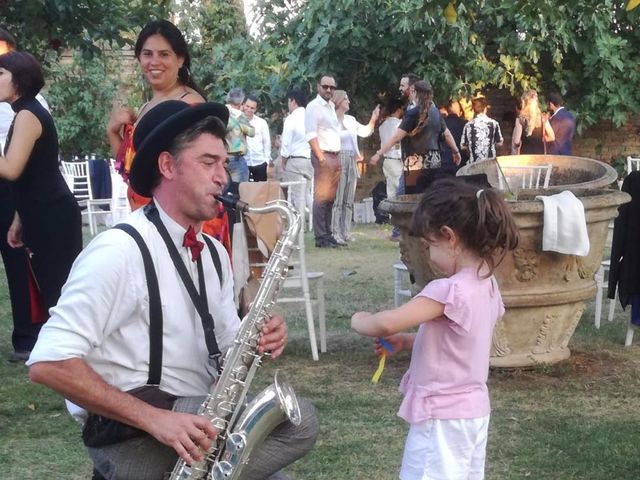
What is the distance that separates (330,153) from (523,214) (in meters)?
7.06

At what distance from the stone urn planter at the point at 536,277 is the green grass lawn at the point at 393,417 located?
19cm

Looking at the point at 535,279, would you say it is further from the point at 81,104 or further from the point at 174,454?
the point at 81,104

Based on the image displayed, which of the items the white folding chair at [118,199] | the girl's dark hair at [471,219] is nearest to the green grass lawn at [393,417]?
the girl's dark hair at [471,219]

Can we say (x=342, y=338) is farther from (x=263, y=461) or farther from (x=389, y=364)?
(x=263, y=461)

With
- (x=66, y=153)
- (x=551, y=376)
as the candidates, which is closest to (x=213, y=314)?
(x=551, y=376)

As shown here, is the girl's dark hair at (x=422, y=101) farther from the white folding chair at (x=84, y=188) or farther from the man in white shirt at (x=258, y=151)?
the white folding chair at (x=84, y=188)

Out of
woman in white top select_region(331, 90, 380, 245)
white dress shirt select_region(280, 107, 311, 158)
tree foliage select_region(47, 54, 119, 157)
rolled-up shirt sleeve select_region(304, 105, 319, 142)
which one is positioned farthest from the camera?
tree foliage select_region(47, 54, 119, 157)

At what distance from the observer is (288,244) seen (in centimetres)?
339

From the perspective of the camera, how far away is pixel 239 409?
308 cm

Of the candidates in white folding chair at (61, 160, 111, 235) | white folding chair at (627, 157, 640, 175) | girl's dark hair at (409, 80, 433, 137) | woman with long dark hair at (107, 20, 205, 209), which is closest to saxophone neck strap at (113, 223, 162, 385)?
woman with long dark hair at (107, 20, 205, 209)

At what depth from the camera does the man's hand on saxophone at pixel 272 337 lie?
123 inches

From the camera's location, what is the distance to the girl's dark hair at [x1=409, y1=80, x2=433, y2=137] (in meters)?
9.60

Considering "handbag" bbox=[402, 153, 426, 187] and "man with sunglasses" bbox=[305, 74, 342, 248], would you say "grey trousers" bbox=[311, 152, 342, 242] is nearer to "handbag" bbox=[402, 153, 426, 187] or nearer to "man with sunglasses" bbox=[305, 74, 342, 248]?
"man with sunglasses" bbox=[305, 74, 342, 248]

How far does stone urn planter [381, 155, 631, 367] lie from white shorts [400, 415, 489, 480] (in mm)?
2431
